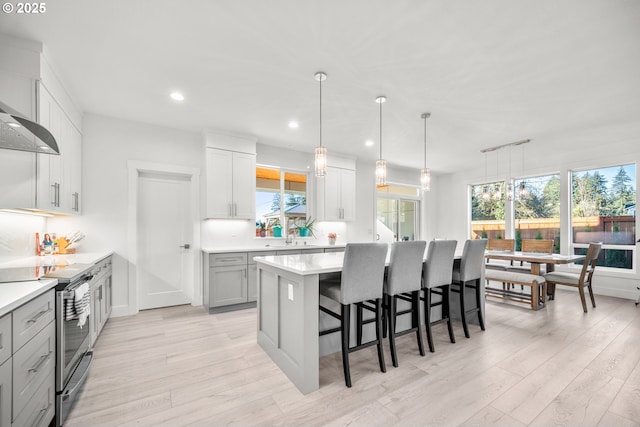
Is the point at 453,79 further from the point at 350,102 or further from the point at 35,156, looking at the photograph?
the point at 35,156

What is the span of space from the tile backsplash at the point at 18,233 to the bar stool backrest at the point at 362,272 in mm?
2967

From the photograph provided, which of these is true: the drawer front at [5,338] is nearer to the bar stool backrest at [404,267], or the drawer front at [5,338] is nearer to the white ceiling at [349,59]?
the white ceiling at [349,59]

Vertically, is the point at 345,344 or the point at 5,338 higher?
the point at 5,338

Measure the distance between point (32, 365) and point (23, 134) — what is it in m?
1.33

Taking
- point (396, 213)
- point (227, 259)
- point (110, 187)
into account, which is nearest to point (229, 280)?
point (227, 259)

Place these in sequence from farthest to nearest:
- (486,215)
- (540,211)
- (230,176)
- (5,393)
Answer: (486,215) < (540,211) < (230,176) < (5,393)

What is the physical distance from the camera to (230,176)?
4.51 m

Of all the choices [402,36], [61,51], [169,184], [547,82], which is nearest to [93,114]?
[169,184]

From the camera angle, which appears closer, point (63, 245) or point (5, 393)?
point (5, 393)

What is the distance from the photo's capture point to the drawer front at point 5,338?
3.96 feet

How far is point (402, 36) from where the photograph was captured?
228 centimetres

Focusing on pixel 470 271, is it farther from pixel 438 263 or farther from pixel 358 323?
pixel 358 323

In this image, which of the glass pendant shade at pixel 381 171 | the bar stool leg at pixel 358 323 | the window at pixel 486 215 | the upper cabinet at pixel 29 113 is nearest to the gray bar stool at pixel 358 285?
the bar stool leg at pixel 358 323

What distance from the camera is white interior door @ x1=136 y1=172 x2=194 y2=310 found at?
4152 mm
